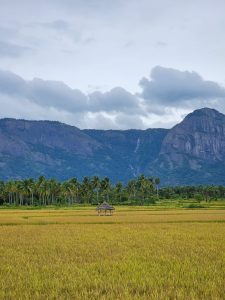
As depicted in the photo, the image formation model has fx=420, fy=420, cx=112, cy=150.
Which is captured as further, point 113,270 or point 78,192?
point 78,192

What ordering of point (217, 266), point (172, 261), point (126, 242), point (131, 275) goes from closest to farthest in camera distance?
point (131, 275)
point (217, 266)
point (172, 261)
point (126, 242)

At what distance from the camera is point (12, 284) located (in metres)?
13.9

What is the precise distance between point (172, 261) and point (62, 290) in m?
6.68

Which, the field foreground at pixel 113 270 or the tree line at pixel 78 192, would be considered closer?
the field foreground at pixel 113 270

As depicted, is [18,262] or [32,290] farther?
[18,262]

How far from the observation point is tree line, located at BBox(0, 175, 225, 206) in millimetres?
135750

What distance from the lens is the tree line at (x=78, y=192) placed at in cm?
13575

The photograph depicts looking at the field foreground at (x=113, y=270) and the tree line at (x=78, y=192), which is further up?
the tree line at (x=78, y=192)

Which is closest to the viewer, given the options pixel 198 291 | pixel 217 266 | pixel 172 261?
pixel 198 291

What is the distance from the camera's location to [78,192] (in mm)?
146250

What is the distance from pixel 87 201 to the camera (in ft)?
508

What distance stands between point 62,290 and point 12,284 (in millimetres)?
1887

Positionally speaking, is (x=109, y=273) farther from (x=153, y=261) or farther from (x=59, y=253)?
(x=59, y=253)

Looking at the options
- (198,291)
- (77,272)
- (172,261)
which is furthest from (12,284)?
(172,261)
